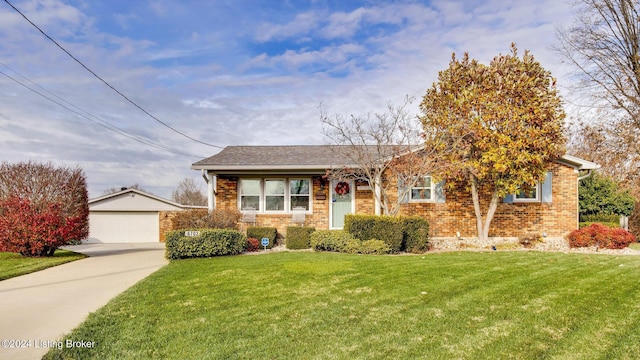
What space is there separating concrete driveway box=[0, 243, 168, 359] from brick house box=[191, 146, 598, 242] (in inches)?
201

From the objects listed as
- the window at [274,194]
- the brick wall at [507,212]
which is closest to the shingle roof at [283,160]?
the window at [274,194]

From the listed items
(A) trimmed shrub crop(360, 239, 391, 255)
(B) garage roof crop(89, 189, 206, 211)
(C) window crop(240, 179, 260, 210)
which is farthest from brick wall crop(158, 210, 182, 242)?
(A) trimmed shrub crop(360, 239, 391, 255)

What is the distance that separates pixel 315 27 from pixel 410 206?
7.27 meters

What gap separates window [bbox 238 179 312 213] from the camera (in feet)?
51.6

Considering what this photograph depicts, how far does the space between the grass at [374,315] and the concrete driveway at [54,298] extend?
1.08 feet

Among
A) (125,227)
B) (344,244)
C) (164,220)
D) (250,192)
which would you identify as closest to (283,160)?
(250,192)

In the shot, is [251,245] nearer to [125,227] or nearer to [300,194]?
[300,194]

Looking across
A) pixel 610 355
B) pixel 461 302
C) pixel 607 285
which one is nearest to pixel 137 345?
pixel 461 302

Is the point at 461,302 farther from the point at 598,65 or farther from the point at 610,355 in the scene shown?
the point at 598,65

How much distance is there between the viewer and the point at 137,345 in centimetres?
428

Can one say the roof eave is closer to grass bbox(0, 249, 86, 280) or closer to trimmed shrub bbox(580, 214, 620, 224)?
trimmed shrub bbox(580, 214, 620, 224)

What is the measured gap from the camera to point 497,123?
43.7 ft

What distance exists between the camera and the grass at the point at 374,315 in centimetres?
410

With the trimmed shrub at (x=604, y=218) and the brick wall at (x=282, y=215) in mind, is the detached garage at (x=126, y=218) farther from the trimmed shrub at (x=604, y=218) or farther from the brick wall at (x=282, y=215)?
the trimmed shrub at (x=604, y=218)
